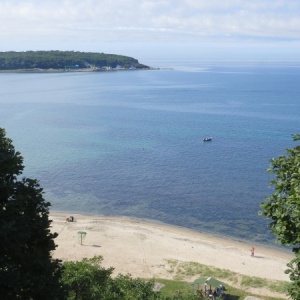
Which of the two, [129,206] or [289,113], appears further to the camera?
[289,113]

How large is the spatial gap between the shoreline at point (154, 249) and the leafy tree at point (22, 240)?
17693 mm

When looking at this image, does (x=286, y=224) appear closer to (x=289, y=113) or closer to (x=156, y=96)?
(x=289, y=113)

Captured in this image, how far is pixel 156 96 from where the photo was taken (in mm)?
119438

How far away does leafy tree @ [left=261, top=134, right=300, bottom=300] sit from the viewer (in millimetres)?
10719

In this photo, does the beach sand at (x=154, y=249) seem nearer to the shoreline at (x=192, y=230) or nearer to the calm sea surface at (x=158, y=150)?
the shoreline at (x=192, y=230)

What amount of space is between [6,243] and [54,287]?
6.28 feet

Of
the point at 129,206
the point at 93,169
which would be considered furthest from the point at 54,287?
the point at 93,169

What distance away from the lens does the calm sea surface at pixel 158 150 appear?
44594mm

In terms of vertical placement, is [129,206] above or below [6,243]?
below

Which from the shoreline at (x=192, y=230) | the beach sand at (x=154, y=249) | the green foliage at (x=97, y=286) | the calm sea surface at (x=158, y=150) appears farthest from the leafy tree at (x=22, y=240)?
the calm sea surface at (x=158, y=150)

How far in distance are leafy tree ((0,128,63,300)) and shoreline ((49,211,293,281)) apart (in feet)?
58.0

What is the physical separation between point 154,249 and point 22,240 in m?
23.8

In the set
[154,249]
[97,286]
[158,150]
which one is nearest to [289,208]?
[97,286]

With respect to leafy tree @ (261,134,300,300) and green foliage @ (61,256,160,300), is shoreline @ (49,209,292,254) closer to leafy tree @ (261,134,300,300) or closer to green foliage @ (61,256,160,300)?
green foliage @ (61,256,160,300)
